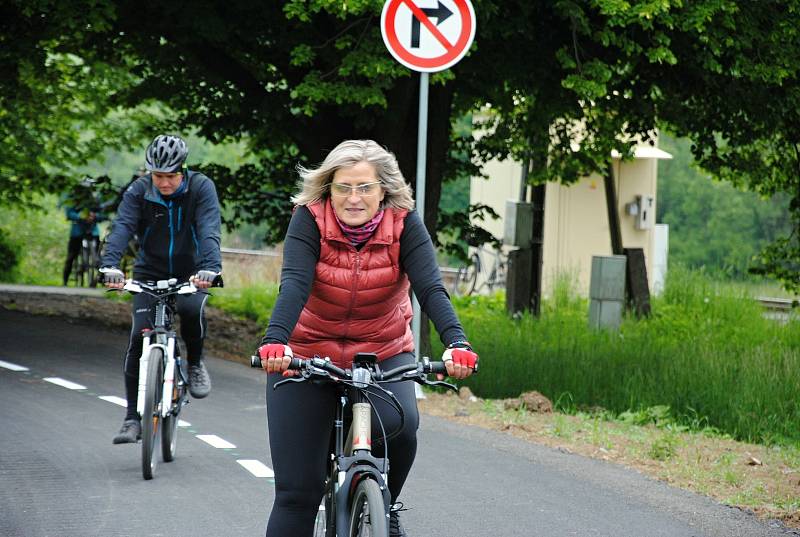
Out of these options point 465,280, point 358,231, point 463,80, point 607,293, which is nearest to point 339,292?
point 358,231

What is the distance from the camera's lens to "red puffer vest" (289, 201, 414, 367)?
14.6 ft

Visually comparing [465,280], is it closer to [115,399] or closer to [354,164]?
[115,399]

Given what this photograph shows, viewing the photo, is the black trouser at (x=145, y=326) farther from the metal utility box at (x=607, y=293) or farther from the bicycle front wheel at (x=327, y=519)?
the metal utility box at (x=607, y=293)

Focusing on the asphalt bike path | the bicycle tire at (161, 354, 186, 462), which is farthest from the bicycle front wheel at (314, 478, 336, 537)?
the bicycle tire at (161, 354, 186, 462)

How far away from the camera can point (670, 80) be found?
13.4 m

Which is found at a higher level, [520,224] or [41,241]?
[520,224]

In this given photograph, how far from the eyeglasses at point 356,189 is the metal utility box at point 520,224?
522 inches

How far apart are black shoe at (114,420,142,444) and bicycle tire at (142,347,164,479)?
0.22m

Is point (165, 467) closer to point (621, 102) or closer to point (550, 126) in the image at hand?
point (621, 102)

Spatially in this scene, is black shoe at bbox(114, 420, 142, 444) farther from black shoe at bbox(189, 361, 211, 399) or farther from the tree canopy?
the tree canopy

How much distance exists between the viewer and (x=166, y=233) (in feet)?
25.8

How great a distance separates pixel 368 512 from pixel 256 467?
13.4 ft

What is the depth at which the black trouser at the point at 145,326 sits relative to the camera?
Answer: 7840 millimetres

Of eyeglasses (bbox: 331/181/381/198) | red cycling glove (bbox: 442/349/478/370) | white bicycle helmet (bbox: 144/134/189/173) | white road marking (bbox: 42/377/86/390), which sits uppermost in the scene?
white bicycle helmet (bbox: 144/134/189/173)
